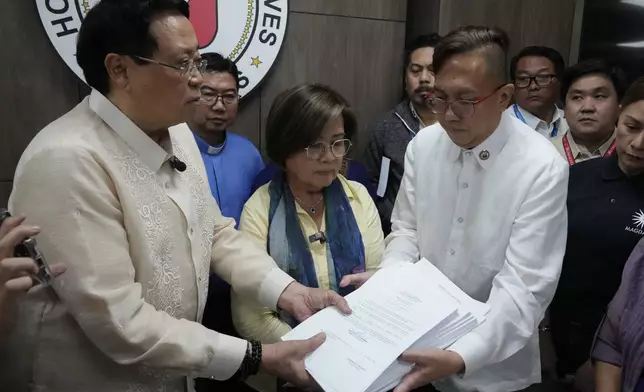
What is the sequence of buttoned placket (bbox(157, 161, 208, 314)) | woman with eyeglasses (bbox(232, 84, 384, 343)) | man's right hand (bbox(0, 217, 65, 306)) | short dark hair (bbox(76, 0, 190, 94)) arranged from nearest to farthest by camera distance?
1. man's right hand (bbox(0, 217, 65, 306))
2. short dark hair (bbox(76, 0, 190, 94))
3. buttoned placket (bbox(157, 161, 208, 314))
4. woman with eyeglasses (bbox(232, 84, 384, 343))

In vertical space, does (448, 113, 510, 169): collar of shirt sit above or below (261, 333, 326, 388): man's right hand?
above

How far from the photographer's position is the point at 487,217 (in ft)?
4.92

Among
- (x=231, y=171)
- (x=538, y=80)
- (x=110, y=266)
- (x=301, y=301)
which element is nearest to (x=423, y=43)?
(x=538, y=80)

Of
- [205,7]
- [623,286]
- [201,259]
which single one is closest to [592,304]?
[623,286]

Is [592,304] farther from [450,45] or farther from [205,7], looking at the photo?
[205,7]

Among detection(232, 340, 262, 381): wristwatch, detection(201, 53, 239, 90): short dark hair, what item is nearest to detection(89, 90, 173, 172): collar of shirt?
detection(232, 340, 262, 381): wristwatch

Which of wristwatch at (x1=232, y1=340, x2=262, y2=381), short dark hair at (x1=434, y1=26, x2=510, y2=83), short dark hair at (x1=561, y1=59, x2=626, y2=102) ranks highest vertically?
short dark hair at (x1=434, y1=26, x2=510, y2=83)

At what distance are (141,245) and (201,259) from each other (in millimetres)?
201

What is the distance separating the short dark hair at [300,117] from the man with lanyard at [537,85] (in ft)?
5.04

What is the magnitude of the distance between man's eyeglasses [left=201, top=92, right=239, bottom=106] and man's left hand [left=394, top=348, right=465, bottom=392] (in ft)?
4.85

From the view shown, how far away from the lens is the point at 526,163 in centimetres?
146

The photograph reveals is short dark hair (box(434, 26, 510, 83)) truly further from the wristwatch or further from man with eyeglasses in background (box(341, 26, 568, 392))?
the wristwatch

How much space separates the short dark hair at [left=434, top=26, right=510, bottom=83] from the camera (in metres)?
1.42

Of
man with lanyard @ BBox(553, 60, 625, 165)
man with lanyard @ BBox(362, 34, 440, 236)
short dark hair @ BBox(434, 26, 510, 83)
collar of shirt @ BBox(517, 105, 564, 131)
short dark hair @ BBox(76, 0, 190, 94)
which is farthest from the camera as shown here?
collar of shirt @ BBox(517, 105, 564, 131)
